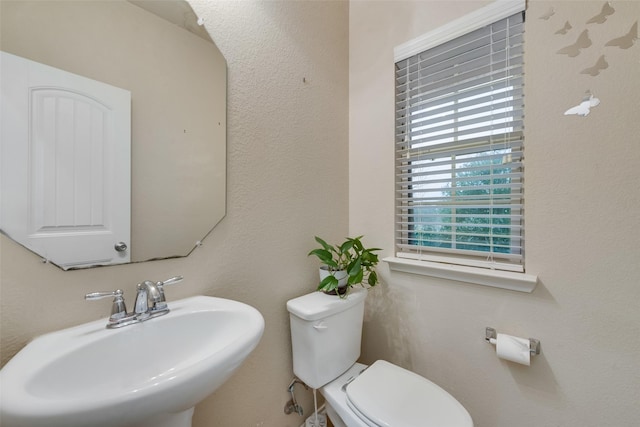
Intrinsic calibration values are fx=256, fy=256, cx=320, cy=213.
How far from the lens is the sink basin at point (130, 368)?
1.34 feet

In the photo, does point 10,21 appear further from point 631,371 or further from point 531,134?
point 631,371

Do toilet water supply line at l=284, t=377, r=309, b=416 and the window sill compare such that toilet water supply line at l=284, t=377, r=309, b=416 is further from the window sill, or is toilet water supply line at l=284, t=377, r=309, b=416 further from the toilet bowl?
the window sill

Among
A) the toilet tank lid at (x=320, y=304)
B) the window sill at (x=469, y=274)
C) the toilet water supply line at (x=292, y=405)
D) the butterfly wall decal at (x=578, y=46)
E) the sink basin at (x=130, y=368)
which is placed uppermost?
the butterfly wall decal at (x=578, y=46)

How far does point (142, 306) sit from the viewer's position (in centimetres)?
72

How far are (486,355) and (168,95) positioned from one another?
1.59 meters

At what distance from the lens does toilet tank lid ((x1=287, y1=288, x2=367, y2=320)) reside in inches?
40.6

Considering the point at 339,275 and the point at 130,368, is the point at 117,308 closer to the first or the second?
the point at 130,368

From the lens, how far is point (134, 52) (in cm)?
77

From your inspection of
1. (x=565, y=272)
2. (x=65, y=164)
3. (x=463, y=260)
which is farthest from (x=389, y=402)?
(x=65, y=164)

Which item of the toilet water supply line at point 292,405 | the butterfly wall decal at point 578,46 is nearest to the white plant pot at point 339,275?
the toilet water supply line at point 292,405

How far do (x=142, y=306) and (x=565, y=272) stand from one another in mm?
1411

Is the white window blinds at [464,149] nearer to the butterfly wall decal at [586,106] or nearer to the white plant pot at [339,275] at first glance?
the butterfly wall decal at [586,106]

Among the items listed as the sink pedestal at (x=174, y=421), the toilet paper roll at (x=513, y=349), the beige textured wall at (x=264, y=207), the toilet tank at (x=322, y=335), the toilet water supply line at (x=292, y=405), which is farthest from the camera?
the toilet water supply line at (x=292, y=405)

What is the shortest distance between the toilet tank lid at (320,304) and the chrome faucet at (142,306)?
487 millimetres
